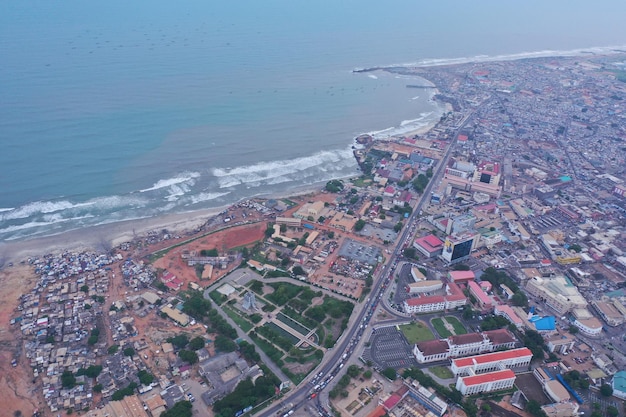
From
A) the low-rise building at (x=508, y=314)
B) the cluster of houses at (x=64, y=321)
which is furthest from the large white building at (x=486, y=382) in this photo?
the cluster of houses at (x=64, y=321)

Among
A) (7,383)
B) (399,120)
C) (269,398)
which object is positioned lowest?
(269,398)

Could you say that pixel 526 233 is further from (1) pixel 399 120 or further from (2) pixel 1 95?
(2) pixel 1 95

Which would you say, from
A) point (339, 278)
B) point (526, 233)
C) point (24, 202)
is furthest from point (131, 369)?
point (526, 233)

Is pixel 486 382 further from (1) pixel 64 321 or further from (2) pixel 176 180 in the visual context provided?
(2) pixel 176 180

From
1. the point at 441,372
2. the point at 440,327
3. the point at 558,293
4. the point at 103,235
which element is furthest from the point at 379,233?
the point at 103,235

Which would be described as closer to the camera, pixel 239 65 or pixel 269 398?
pixel 269 398

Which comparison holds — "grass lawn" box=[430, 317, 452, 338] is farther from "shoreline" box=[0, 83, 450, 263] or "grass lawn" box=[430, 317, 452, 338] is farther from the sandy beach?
the sandy beach
